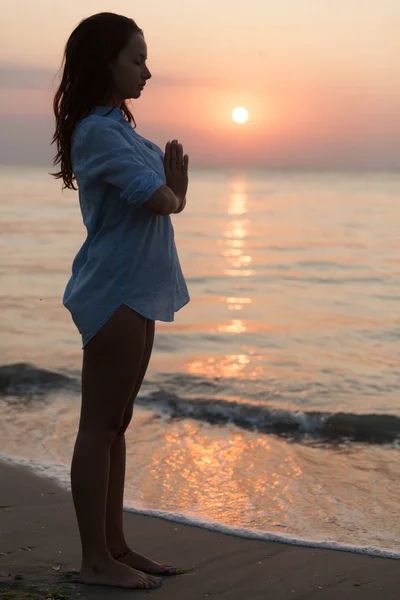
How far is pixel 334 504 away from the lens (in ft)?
15.8

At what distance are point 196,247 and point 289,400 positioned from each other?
13569mm

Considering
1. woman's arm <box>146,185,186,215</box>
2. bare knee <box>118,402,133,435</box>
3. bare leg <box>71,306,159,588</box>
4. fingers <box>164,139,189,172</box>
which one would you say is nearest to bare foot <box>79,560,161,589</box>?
bare leg <box>71,306,159,588</box>

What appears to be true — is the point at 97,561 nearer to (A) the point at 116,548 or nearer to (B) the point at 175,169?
(A) the point at 116,548

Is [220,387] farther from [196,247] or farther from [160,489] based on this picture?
[196,247]

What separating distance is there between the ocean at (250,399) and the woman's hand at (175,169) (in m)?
1.81

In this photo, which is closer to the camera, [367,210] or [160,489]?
[160,489]

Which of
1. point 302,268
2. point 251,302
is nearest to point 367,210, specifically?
point 302,268

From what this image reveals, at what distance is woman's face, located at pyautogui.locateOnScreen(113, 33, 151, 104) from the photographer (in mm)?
3061

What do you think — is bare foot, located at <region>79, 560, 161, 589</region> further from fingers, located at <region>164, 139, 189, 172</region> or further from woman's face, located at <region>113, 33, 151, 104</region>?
woman's face, located at <region>113, 33, 151, 104</region>

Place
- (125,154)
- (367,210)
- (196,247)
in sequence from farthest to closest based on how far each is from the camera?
(367,210)
(196,247)
(125,154)

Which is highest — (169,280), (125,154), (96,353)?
(125,154)

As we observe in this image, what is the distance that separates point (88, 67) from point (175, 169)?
0.45 m

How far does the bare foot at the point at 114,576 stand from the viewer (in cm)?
326

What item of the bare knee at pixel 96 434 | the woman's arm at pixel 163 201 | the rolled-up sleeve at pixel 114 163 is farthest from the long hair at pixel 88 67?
the bare knee at pixel 96 434
